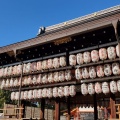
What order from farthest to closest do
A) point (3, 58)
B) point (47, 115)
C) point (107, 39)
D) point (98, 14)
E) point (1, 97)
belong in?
1. point (1, 97)
2. point (47, 115)
3. point (98, 14)
4. point (3, 58)
5. point (107, 39)

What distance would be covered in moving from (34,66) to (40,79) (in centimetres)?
115

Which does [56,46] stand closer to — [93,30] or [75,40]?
[75,40]

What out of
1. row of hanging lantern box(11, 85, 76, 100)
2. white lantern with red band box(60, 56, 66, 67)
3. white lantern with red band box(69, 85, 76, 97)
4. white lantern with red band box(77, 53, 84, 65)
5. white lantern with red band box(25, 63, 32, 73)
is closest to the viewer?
white lantern with red band box(77, 53, 84, 65)

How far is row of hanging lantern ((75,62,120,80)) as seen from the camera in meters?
10.2

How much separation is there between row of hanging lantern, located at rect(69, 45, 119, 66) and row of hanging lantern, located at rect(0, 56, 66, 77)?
2.65 ft

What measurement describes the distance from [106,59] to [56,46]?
3.69 m

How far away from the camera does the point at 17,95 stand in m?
14.3

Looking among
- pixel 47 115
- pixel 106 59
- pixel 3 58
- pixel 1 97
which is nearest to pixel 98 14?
pixel 106 59

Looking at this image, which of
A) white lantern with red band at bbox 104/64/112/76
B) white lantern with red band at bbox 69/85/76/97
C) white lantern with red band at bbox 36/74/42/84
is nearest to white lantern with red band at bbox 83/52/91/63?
white lantern with red band at bbox 104/64/112/76

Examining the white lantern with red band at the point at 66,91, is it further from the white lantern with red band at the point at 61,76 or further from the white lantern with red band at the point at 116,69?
the white lantern with red band at the point at 116,69

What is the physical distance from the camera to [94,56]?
1100 cm

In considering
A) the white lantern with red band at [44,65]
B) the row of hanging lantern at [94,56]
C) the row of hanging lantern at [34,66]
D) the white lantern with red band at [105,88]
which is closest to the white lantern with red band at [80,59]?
the row of hanging lantern at [94,56]

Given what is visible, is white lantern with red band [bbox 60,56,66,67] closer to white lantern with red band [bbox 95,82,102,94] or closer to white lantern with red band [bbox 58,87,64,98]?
white lantern with red band [bbox 58,87,64,98]

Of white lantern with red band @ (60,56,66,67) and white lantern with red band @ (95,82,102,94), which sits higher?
white lantern with red band @ (60,56,66,67)
